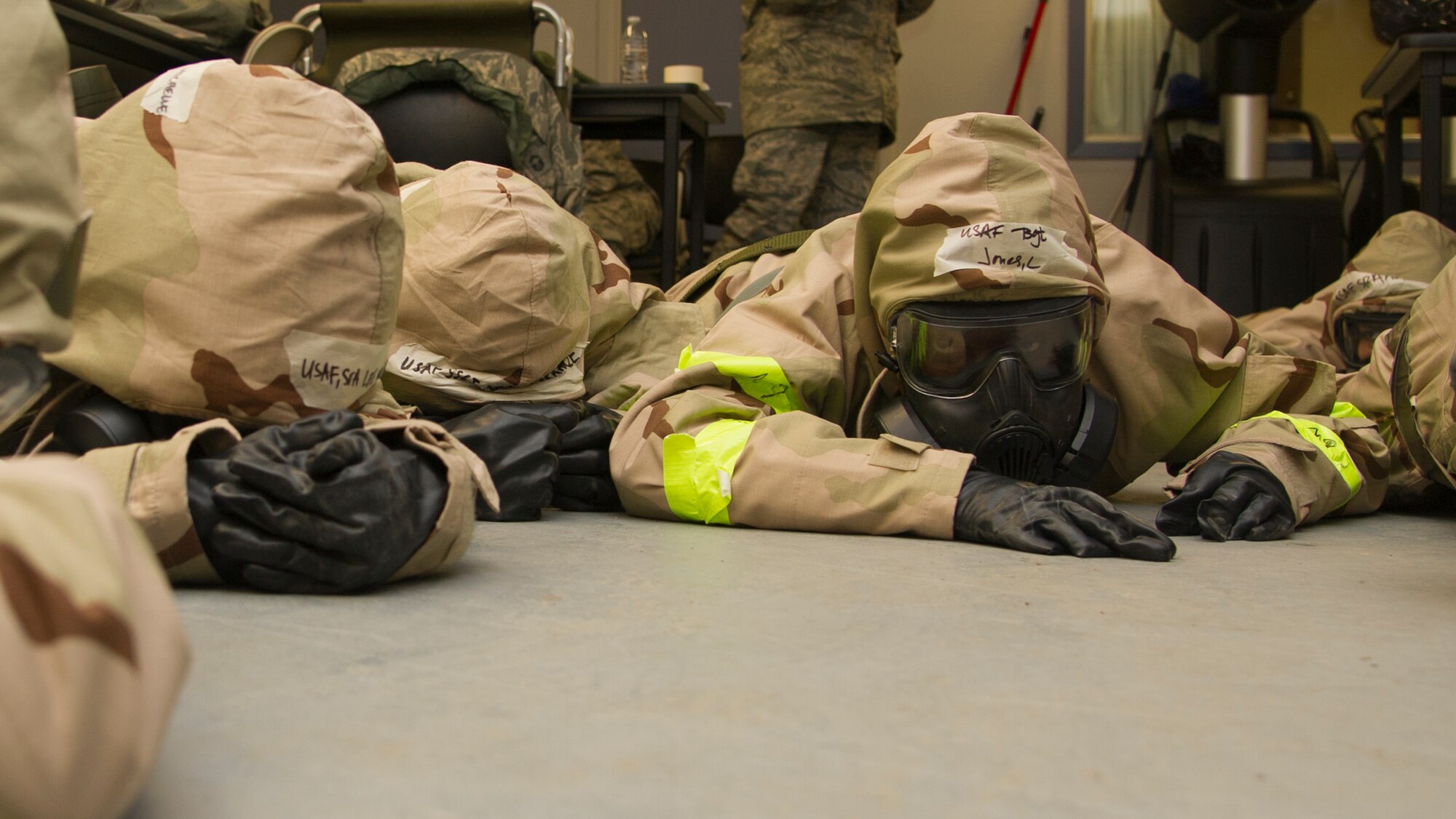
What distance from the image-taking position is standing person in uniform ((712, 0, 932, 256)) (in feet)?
14.3

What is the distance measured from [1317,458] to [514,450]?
48.6 inches

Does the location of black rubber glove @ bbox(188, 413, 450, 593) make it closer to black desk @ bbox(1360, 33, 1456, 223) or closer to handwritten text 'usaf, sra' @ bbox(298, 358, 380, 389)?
handwritten text 'usaf, sra' @ bbox(298, 358, 380, 389)

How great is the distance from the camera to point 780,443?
182 centimetres

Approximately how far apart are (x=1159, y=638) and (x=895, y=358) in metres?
0.82

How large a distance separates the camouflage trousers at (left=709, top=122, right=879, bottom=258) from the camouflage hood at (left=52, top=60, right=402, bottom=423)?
3.15m

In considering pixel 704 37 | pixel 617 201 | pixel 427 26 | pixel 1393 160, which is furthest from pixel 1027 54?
pixel 427 26

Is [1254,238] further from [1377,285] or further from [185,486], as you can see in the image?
[185,486]

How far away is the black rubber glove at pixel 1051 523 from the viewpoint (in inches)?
63.7

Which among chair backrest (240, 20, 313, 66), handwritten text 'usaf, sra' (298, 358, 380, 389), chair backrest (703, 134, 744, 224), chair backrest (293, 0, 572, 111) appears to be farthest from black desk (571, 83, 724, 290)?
handwritten text 'usaf, sra' (298, 358, 380, 389)

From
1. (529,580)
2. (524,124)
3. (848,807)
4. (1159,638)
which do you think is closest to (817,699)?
(848,807)

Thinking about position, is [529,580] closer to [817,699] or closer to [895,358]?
[817,699]

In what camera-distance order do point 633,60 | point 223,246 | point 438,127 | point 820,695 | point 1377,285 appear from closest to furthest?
point 820,695 < point 223,246 < point 438,127 < point 1377,285 < point 633,60

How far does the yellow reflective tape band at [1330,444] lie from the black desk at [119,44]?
2545 millimetres

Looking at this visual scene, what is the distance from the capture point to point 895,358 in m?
1.95
